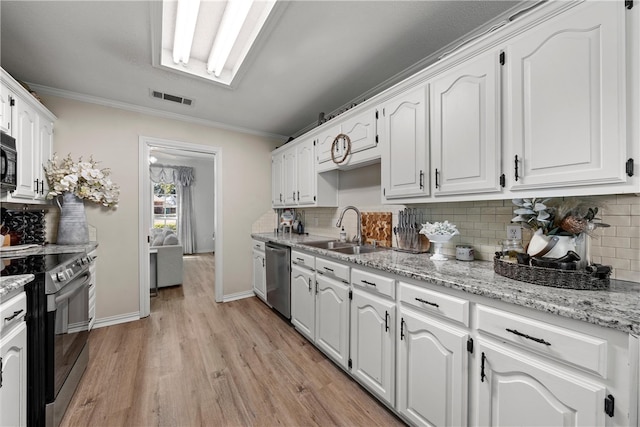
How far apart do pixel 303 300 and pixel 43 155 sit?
2.76 metres

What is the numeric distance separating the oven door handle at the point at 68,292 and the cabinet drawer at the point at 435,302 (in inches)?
76.1

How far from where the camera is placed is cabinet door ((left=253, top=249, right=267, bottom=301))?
11.1 feet

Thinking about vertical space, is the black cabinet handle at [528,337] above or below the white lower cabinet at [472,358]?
above

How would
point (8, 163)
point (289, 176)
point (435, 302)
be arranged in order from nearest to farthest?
point (435, 302)
point (8, 163)
point (289, 176)

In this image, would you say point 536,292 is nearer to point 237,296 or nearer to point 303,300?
point 303,300

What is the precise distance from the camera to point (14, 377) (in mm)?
1182

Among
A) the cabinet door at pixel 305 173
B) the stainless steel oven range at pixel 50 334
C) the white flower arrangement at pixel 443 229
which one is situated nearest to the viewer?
the stainless steel oven range at pixel 50 334

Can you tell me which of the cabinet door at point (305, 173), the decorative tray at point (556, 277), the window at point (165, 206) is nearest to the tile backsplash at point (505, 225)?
the decorative tray at point (556, 277)

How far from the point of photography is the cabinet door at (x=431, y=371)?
1.21 m

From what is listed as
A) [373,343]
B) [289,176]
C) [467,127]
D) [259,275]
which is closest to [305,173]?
[289,176]

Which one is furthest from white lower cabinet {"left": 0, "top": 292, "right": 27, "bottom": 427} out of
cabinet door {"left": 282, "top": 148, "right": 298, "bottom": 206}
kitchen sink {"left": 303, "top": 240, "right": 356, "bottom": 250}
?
cabinet door {"left": 282, "top": 148, "right": 298, "bottom": 206}

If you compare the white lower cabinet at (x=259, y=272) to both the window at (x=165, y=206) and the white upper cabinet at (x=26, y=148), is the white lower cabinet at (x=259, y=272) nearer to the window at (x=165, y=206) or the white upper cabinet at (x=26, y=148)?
the white upper cabinet at (x=26, y=148)

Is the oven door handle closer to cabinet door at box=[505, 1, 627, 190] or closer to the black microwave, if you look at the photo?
the black microwave

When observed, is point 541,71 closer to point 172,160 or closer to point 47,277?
point 47,277
